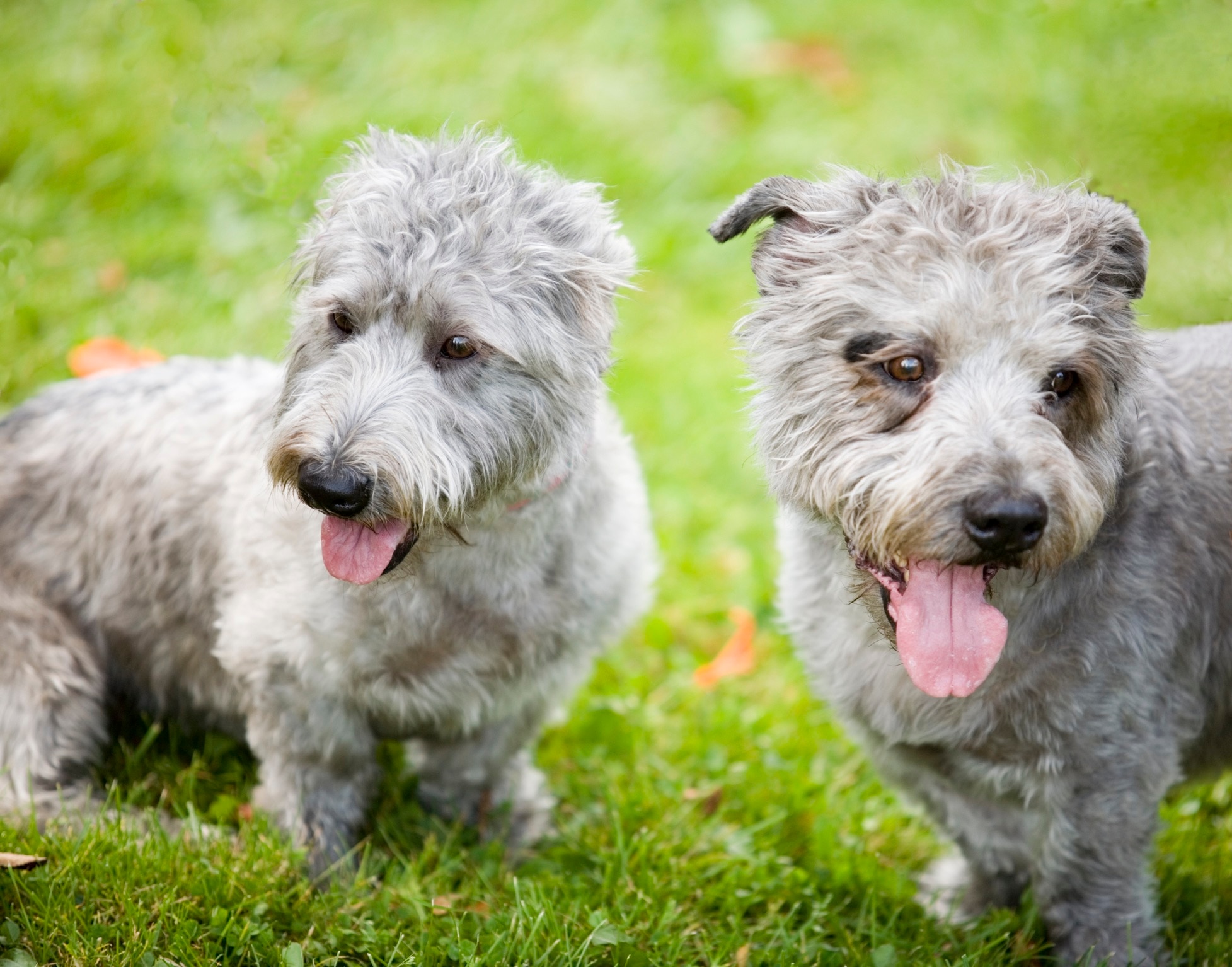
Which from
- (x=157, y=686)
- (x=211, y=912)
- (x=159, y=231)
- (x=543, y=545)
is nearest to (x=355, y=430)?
(x=543, y=545)

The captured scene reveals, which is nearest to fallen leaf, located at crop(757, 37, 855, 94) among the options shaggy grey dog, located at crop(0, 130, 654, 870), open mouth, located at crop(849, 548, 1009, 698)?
shaggy grey dog, located at crop(0, 130, 654, 870)

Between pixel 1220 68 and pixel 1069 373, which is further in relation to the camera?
pixel 1220 68

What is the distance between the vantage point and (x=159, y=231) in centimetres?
676

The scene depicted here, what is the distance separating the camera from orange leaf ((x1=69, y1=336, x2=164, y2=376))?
5605 millimetres

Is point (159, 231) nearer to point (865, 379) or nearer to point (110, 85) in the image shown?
point (110, 85)

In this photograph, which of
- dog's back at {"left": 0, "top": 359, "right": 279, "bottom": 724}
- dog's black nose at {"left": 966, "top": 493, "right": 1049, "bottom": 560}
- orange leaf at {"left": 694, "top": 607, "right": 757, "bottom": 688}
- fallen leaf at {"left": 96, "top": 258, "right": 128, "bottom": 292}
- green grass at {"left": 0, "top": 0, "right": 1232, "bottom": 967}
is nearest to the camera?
dog's black nose at {"left": 966, "top": 493, "right": 1049, "bottom": 560}

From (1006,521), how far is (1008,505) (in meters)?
0.04

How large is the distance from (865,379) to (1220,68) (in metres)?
2.04

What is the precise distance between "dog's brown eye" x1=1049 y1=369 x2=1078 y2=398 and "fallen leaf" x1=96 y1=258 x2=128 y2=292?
510cm

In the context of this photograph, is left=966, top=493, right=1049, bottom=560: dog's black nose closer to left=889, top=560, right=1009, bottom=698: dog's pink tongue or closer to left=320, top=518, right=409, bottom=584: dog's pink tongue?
left=889, top=560, right=1009, bottom=698: dog's pink tongue

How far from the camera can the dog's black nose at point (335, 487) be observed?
10.4 feet

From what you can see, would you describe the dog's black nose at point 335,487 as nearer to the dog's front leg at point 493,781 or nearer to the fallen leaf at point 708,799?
the dog's front leg at point 493,781

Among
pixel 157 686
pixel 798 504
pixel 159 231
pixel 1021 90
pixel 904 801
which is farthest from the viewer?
pixel 1021 90

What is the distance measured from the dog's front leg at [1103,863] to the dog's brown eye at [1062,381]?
1.02m
